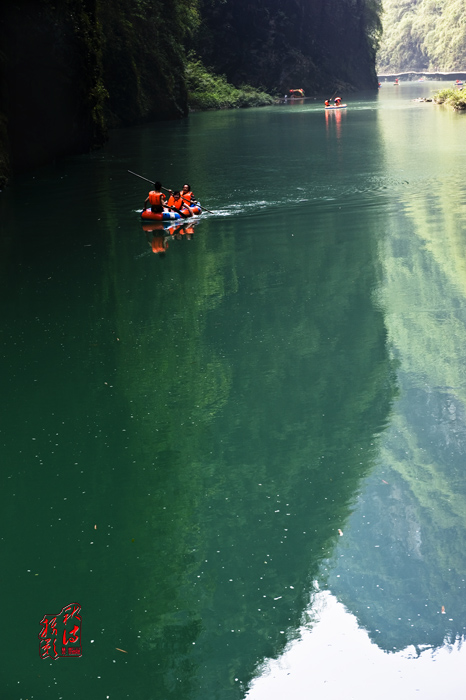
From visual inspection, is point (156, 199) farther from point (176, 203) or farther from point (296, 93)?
point (296, 93)

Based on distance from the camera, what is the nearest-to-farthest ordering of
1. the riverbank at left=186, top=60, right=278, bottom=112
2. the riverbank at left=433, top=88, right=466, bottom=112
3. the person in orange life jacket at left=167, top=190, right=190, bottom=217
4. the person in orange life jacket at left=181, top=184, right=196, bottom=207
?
the person in orange life jacket at left=167, top=190, right=190, bottom=217 < the person in orange life jacket at left=181, top=184, right=196, bottom=207 < the riverbank at left=433, top=88, right=466, bottom=112 < the riverbank at left=186, top=60, right=278, bottom=112

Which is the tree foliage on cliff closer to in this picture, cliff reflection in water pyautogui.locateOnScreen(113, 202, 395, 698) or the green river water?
the green river water

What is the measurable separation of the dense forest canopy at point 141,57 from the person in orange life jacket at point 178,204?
27.6 ft

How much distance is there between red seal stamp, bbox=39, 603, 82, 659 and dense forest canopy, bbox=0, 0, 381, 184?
75.0ft

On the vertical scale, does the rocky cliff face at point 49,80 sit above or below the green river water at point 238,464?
above

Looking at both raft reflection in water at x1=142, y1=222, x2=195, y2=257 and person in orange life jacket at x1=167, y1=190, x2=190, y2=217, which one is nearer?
raft reflection in water at x1=142, y1=222, x2=195, y2=257

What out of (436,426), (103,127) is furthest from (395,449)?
(103,127)

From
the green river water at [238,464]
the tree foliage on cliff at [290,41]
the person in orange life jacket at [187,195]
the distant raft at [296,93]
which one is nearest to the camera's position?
the green river water at [238,464]

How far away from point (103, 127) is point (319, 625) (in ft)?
118

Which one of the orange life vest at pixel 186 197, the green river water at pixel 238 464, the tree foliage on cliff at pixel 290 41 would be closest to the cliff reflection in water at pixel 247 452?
the green river water at pixel 238 464

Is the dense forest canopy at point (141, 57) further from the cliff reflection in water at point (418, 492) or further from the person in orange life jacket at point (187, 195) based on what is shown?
the cliff reflection in water at point (418, 492)

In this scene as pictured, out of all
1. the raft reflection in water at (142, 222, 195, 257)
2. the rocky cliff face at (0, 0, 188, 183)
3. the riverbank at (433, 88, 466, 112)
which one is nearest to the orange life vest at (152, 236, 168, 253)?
the raft reflection in water at (142, 222, 195, 257)

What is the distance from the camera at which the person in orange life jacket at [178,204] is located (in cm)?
2053

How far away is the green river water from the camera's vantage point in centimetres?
532
